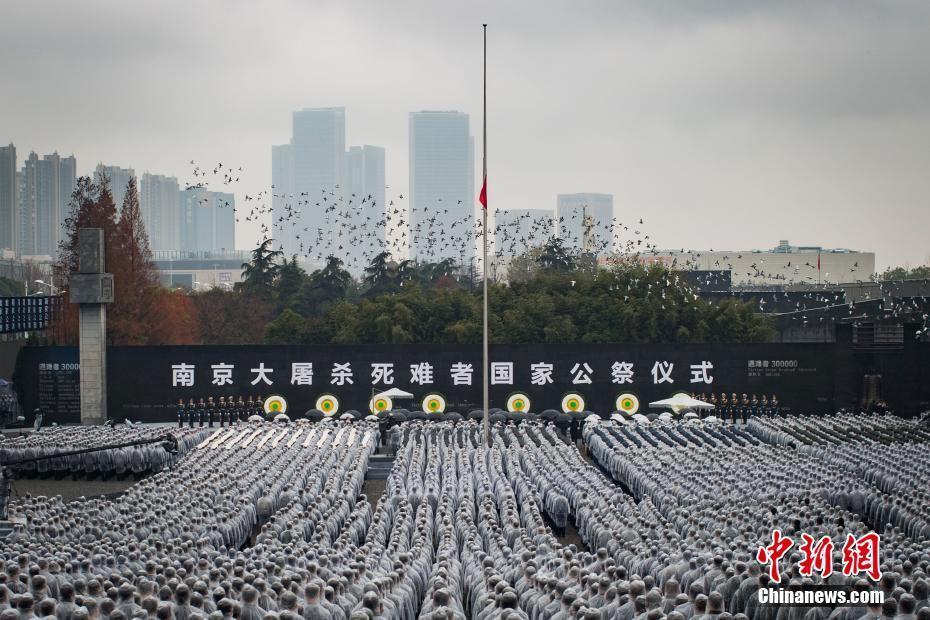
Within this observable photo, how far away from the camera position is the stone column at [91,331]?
32594 millimetres

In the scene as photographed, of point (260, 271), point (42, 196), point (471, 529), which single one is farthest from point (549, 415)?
point (42, 196)

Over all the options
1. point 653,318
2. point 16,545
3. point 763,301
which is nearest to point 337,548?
point 16,545

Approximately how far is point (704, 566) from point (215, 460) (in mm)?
12663

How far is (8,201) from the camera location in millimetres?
157625

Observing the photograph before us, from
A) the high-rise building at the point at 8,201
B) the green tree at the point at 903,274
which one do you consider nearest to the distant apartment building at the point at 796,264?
the green tree at the point at 903,274

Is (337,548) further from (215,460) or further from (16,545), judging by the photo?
(215,460)

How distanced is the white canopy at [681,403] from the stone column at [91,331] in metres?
15.1

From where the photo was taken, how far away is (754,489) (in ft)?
62.6

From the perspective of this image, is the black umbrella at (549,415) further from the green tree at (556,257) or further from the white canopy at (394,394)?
the green tree at (556,257)

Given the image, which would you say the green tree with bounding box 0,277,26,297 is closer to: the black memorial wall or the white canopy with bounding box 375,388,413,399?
the black memorial wall

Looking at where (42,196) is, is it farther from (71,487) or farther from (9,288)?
(71,487)

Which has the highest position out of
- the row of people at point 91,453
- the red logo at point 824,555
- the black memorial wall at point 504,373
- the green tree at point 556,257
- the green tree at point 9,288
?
the green tree at point 556,257

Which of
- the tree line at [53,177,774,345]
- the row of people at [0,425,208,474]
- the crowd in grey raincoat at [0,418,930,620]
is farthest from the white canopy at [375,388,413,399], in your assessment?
the tree line at [53,177,774,345]

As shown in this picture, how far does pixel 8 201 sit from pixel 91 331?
444ft
